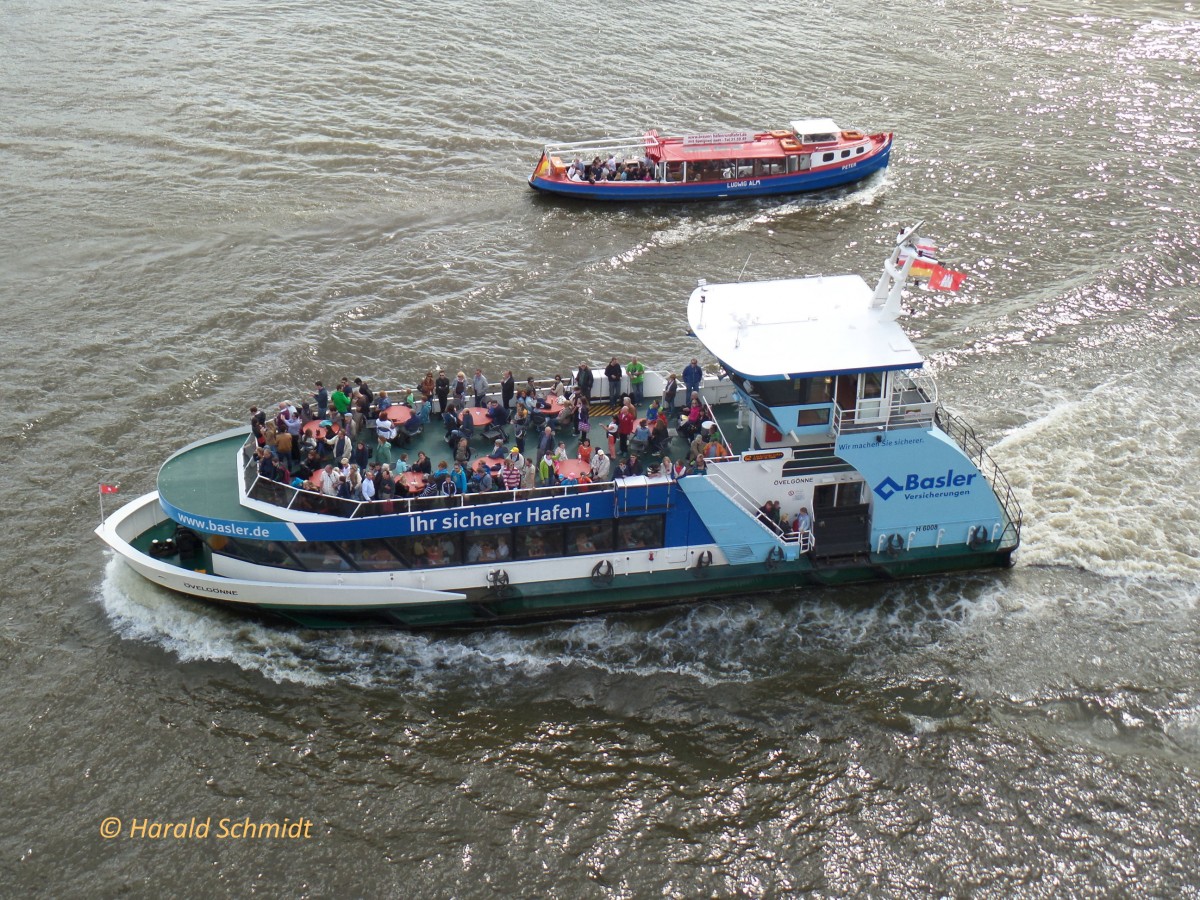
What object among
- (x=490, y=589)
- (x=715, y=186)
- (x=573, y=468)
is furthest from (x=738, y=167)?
(x=490, y=589)

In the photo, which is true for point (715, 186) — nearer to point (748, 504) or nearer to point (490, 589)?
point (748, 504)

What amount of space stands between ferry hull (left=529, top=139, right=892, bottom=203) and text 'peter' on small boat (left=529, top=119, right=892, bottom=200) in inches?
1.6

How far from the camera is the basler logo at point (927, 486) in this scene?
30375 mm

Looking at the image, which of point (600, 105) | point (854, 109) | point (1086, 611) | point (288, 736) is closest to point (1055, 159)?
point (854, 109)

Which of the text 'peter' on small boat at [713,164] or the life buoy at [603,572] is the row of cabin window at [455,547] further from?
the text 'peter' on small boat at [713,164]

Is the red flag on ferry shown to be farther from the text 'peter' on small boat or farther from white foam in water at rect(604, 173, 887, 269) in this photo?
the text 'peter' on small boat

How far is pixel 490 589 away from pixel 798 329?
977cm

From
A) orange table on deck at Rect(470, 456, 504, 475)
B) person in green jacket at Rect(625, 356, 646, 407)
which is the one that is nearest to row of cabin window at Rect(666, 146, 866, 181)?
person in green jacket at Rect(625, 356, 646, 407)

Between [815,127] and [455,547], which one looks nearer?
[455,547]

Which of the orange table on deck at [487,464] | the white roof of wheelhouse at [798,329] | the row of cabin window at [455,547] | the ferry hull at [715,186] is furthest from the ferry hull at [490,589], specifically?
the ferry hull at [715,186]

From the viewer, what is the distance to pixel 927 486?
3055cm

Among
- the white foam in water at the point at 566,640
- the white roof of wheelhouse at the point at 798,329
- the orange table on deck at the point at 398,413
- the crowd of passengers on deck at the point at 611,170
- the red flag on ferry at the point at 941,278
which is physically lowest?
the white foam in water at the point at 566,640

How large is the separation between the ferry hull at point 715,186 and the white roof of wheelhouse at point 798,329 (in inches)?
807

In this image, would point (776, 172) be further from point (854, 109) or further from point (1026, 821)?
point (1026, 821)
